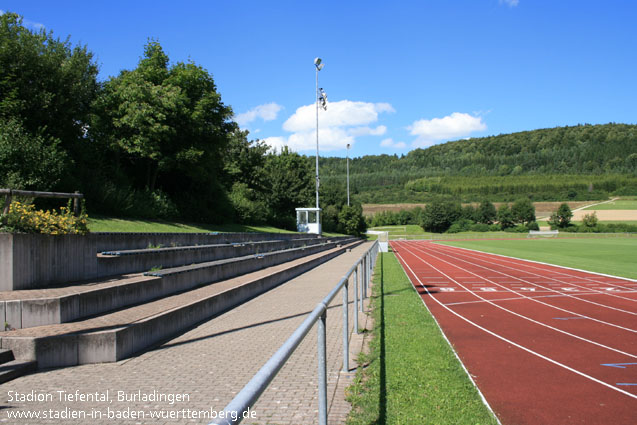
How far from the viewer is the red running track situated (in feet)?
15.1

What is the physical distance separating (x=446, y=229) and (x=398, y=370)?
4311 inches

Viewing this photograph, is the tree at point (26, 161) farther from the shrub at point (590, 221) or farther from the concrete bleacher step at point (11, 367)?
the shrub at point (590, 221)

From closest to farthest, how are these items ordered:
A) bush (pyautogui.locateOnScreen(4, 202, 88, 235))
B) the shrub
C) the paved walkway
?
the paved walkway
bush (pyautogui.locateOnScreen(4, 202, 88, 235))
the shrub

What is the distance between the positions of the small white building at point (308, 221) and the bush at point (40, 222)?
2875cm

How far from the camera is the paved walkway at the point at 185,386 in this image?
3.71 metres

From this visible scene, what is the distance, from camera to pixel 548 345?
7.11 m

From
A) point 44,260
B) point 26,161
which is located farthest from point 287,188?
point 44,260

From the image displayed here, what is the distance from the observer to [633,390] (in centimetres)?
504

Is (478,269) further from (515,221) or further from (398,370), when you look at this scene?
(515,221)

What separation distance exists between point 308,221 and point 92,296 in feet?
104

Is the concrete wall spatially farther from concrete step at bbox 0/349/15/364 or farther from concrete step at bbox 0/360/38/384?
concrete step at bbox 0/360/38/384

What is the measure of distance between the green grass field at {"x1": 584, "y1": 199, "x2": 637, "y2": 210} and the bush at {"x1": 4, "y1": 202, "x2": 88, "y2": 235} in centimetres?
14348

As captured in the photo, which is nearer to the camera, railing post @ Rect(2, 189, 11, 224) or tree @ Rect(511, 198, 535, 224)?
railing post @ Rect(2, 189, 11, 224)

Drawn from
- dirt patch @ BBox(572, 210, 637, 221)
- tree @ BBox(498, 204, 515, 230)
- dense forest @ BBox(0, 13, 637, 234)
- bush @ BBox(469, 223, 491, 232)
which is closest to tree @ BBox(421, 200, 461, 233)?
bush @ BBox(469, 223, 491, 232)
